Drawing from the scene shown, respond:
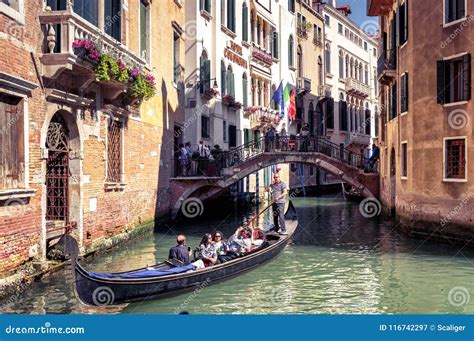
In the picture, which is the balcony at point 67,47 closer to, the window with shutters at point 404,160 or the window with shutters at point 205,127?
the window with shutters at point 404,160

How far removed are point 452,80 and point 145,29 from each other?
720 cm

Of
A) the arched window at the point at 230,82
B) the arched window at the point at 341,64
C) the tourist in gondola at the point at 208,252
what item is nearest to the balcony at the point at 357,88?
the arched window at the point at 341,64

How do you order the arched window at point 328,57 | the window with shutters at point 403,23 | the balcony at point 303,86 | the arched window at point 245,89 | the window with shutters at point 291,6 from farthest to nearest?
1. the arched window at point 328,57
2. the balcony at point 303,86
3. the window with shutters at point 291,6
4. the arched window at point 245,89
5. the window with shutters at point 403,23

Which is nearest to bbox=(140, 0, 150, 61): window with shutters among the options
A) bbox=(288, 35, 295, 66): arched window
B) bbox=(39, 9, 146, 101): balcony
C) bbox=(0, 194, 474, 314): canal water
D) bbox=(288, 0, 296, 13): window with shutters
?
bbox=(39, 9, 146, 101): balcony

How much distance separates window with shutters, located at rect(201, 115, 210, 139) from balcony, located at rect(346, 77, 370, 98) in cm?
1932

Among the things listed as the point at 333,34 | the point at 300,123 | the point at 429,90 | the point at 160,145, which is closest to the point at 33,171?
the point at 160,145

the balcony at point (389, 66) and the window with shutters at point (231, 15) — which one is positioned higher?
the window with shutters at point (231, 15)

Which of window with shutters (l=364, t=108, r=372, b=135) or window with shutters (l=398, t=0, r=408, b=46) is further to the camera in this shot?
window with shutters (l=364, t=108, r=372, b=135)

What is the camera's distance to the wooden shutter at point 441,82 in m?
13.4

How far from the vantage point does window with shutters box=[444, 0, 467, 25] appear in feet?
43.1

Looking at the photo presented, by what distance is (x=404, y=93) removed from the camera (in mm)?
15844

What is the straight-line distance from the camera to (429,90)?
14.0 m

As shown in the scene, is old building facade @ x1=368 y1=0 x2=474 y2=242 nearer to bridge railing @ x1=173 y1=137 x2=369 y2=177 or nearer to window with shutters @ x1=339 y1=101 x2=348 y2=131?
bridge railing @ x1=173 y1=137 x2=369 y2=177

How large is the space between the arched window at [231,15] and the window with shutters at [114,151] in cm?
994
